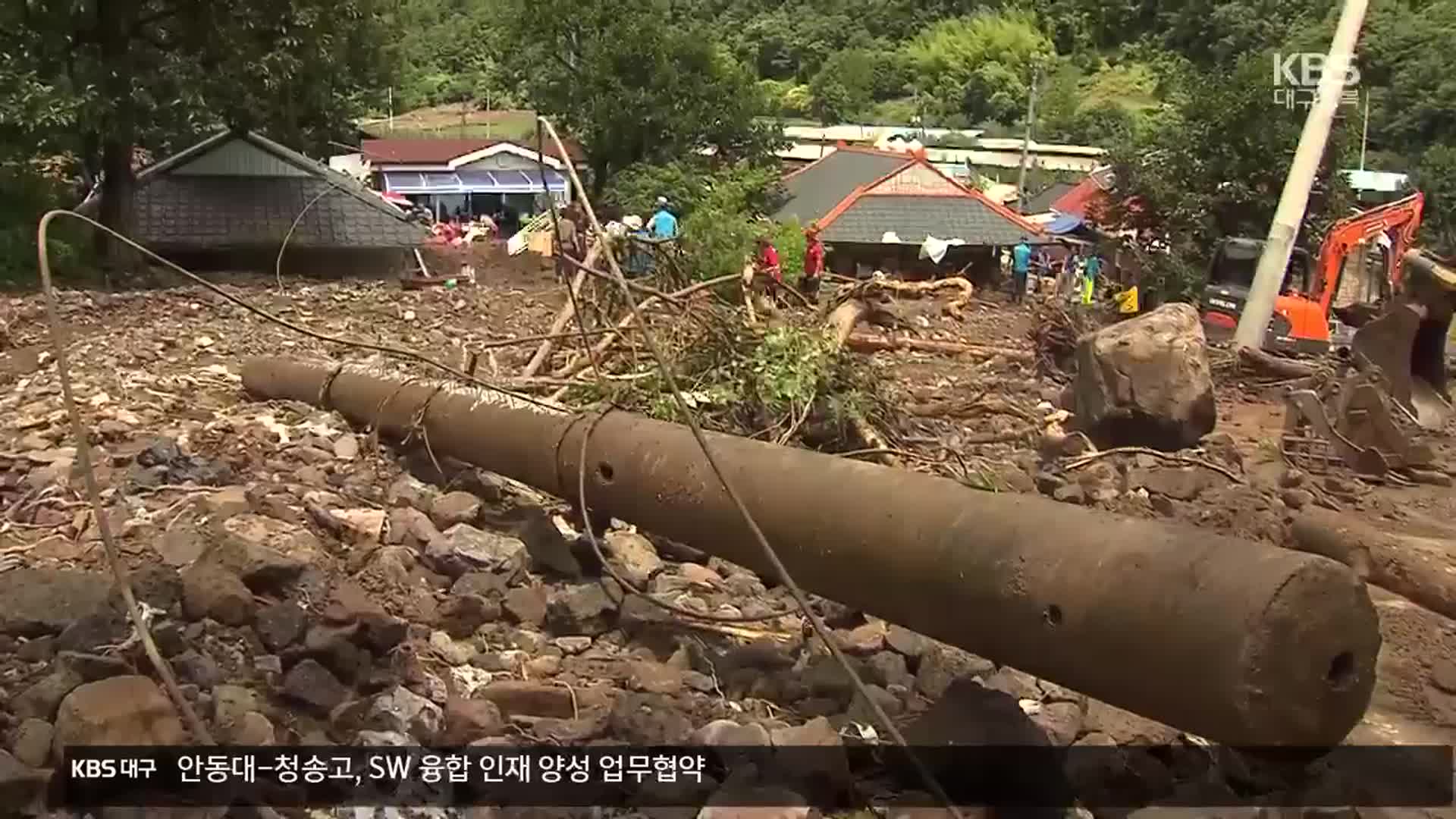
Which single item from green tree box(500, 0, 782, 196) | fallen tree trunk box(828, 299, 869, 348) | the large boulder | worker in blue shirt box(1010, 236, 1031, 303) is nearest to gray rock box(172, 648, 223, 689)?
fallen tree trunk box(828, 299, 869, 348)

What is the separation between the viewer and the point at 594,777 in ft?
10.9

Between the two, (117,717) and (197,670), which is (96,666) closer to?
(197,670)

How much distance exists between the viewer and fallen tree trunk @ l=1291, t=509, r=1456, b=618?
546 cm

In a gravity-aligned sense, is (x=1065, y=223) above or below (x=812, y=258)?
below

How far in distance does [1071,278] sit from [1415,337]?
1228cm

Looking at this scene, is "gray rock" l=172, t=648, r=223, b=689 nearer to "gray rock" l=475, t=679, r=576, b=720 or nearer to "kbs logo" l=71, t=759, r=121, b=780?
"kbs logo" l=71, t=759, r=121, b=780

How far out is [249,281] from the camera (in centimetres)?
1736

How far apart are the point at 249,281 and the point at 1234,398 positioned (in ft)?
39.7

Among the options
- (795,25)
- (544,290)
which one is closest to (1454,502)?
(544,290)

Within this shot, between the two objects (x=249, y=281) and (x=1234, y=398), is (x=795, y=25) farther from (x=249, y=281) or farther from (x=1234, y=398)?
(x=1234, y=398)

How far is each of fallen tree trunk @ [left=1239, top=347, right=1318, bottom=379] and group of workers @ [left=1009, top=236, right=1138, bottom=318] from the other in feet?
14.3

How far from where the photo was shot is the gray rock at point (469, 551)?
495cm

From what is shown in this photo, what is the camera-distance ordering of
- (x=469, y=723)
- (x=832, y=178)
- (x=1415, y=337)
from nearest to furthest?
1. (x=469, y=723)
2. (x=1415, y=337)
3. (x=832, y=178)

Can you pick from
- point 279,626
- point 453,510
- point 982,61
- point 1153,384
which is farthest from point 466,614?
point 982,61
